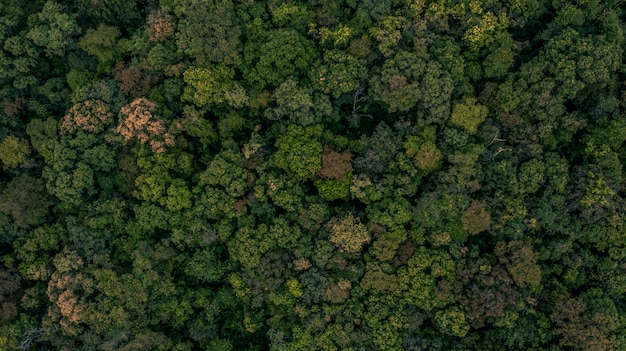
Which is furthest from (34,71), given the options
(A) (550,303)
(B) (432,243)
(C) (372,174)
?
(A) (550,303)

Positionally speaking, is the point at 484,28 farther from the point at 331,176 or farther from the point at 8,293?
the point at 8,293

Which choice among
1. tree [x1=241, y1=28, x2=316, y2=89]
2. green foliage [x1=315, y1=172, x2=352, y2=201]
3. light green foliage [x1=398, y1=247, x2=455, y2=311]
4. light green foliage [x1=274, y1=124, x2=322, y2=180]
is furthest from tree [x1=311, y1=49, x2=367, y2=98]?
light green foliage [x1=398, y1=247, x2=455, y2=311]

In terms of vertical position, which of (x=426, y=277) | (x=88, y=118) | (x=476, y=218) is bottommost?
(x=426, y=277)

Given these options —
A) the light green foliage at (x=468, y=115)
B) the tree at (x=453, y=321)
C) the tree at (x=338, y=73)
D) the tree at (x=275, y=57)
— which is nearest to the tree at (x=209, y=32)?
the tree at (x=275, y=57)

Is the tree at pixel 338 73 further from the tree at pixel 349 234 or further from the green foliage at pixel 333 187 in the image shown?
the tree at pixel 349 234

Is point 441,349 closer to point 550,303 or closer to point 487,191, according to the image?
point 550,303

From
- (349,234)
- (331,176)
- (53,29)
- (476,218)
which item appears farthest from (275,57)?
(476,218)

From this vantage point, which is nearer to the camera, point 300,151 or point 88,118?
point 300,151
